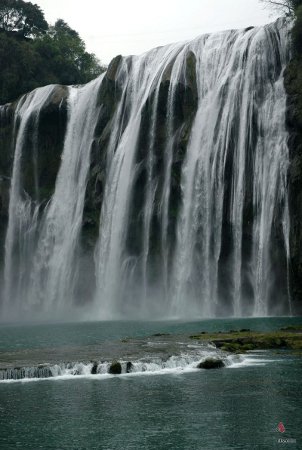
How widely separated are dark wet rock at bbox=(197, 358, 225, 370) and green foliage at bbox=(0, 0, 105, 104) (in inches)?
2236

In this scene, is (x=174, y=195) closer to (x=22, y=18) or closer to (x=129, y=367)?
(x=129, y=367)

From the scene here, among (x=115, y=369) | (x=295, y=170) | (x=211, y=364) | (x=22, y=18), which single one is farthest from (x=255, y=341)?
(x=22, y=18)

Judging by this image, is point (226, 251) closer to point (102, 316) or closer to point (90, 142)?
point (102, 316)

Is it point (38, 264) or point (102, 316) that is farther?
point (38, 264)

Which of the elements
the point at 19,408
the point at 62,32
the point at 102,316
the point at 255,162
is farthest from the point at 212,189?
the point at 62,32

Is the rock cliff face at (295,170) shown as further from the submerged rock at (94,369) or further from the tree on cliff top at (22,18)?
the tree on cliff top at (22,18)

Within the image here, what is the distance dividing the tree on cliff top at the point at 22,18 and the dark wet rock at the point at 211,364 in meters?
69.0

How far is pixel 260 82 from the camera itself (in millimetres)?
49250

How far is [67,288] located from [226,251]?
15.3 meters

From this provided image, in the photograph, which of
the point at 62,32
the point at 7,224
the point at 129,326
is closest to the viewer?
the point at 129,326

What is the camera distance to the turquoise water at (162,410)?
1517 centimetres

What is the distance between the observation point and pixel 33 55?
7738cm

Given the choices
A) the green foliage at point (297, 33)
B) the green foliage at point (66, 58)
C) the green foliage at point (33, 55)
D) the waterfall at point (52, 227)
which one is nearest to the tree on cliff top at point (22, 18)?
the green foliage at point (33, 55)

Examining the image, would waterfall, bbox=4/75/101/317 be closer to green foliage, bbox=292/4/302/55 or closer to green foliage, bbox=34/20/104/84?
green foliage, bbox=34/20/104/84
